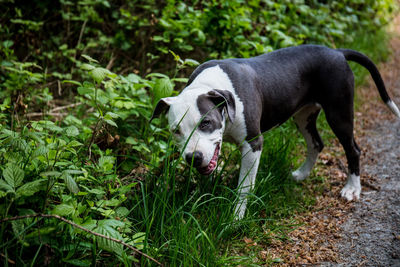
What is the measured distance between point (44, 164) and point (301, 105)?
2394 millimetres

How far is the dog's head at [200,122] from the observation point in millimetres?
2596

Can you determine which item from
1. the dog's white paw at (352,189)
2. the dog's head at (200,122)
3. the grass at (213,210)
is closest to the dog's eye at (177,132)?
the dog's head at (200,122)

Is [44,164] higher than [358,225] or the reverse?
higher

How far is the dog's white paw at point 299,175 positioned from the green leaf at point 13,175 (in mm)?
2610

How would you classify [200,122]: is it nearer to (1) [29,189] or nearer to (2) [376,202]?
(1) [29,189]

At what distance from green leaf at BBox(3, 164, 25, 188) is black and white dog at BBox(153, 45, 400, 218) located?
104 cm

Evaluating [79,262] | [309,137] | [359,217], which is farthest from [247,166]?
[79,262]

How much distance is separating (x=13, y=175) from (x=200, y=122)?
1.22m

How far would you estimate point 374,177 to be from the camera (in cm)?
389

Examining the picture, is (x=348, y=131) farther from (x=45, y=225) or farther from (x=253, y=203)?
(x=45, y=225)

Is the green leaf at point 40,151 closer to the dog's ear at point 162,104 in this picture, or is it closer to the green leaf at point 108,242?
the green leaf at point 108,242

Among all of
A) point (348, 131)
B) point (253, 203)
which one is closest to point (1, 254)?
point (253, 203)

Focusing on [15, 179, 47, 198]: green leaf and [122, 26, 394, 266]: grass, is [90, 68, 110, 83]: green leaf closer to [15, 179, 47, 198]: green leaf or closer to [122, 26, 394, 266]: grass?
[122, 26, 394, 266]: grass

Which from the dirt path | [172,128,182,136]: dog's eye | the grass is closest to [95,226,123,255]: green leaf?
the grass
